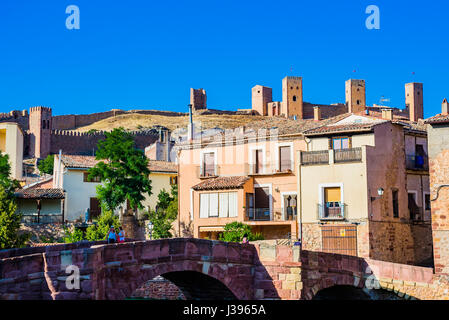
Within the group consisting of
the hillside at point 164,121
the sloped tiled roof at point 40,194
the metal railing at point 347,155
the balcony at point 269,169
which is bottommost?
the sloped tiled roof at point 40,194

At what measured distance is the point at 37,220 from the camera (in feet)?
161

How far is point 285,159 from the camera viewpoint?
4116 cm

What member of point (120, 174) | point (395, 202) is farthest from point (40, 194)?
point (395, 202)

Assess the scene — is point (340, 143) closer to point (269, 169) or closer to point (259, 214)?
point (269, 169)

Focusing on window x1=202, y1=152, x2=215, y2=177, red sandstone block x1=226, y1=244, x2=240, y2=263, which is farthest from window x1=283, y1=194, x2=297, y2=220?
red sandstone block x1=226, y1=244, x2=240, y2=263

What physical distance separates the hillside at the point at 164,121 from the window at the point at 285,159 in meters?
64.5

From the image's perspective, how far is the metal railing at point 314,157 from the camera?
38125 millimetres

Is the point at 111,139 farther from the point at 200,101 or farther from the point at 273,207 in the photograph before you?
the point at 200,101

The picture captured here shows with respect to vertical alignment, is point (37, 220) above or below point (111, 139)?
below

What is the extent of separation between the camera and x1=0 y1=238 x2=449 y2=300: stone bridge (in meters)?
18.6

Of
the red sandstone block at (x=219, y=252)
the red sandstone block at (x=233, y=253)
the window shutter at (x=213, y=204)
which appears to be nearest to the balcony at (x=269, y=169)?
the window shutter at (x=213, y=204)

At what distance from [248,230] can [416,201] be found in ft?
29.5

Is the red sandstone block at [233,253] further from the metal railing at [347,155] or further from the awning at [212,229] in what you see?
the awning at [212,229]

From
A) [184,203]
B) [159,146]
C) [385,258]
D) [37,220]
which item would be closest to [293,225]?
[385,258]
